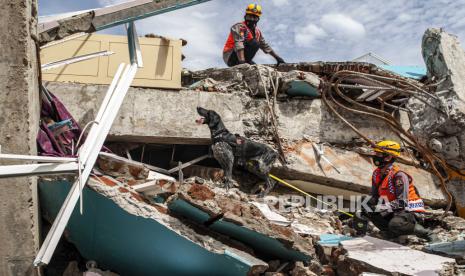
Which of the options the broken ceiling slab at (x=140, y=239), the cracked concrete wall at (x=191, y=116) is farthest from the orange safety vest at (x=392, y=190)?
the broken ceiling slab at (x=140, y=239)

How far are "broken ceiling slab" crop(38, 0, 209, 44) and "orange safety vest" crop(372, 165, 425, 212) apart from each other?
3184mm

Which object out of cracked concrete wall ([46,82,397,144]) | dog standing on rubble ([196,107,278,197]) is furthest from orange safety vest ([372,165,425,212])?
cracked concrete wall ([46,82,397,144])

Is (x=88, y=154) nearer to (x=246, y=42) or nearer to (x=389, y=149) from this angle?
(x=389, y=149)

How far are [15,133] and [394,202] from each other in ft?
13.8

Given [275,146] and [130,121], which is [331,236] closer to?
[275,146]

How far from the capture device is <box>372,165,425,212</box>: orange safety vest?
18.8ft

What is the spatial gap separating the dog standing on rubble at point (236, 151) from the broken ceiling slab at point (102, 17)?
7.73 ft

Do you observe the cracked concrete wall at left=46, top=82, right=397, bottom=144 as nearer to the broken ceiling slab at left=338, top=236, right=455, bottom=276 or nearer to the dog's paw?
the dog's paw

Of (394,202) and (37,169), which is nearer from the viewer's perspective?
(37,169)

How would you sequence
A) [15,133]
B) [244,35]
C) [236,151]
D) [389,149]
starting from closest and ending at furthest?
[15,133]
[389,149]
[236,151]
[244,35]

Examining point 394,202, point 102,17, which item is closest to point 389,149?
point 394,202

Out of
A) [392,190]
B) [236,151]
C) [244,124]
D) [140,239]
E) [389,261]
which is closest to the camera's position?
[140,239]

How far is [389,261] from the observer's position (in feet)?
13.9

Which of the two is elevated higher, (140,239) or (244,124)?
(244,124)
